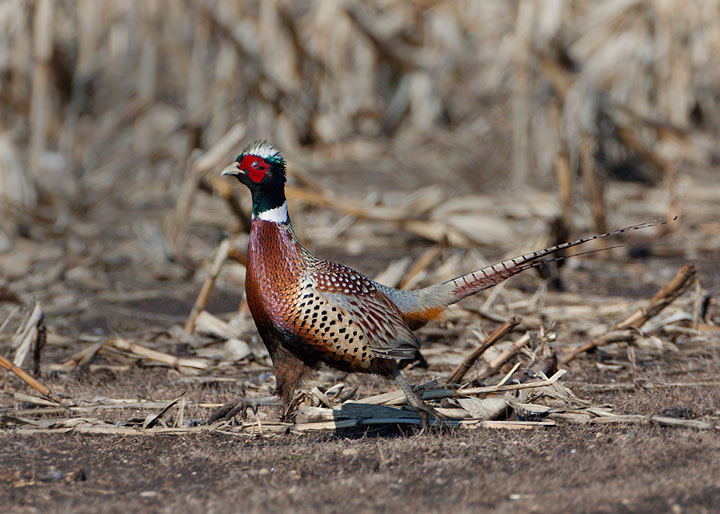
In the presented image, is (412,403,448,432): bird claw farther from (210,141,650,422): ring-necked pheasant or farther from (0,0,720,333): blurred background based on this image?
(0,0,720,333): blurred background

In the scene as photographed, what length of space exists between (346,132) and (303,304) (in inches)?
378

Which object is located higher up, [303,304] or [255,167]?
[255,167]

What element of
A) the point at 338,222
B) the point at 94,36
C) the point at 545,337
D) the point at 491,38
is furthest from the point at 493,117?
the point at 545,337

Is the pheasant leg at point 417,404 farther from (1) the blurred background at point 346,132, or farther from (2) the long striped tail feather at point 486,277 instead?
(1) the blurred background at point 346,132

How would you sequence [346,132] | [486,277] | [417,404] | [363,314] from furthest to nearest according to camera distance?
[346,132] → [486,277] → [417,404] → [363,314]

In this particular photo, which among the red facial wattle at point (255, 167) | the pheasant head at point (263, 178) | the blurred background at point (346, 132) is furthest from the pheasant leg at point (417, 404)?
the blurred background at point (346, 132)

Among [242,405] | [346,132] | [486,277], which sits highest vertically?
[346,132]

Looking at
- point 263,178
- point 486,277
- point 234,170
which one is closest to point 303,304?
point 263,178

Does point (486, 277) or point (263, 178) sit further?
point (486, 277)

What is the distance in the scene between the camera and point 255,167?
4078mm

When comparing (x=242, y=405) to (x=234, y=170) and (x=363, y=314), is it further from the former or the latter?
(x=234, y=170)

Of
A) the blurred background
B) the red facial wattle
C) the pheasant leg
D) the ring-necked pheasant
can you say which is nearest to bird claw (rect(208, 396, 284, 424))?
the ring-necked pheasant

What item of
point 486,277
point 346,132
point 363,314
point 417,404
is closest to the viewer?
point 363,314

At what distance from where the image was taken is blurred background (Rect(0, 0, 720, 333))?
8.23m
